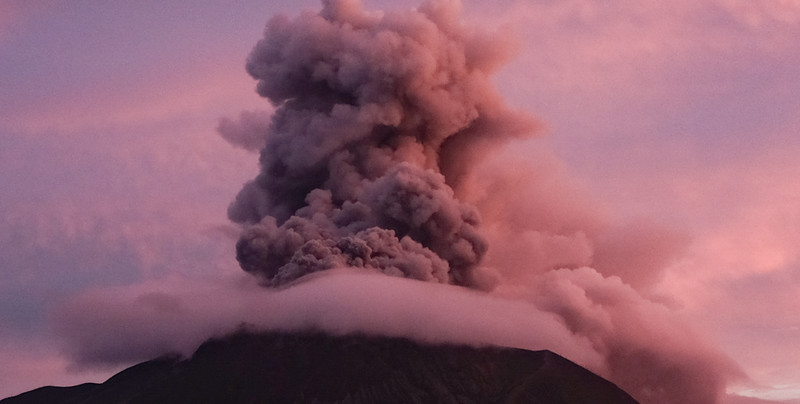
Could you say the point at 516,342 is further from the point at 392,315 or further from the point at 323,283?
the point at 323,283

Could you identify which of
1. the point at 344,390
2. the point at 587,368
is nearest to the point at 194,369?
the point at 344,390

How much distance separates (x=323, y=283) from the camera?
437 feet

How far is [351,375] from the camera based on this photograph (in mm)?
142625

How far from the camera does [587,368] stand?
150 metres

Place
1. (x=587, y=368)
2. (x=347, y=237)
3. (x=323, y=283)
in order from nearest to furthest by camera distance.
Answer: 1. (x=347, y=237)
2. (x=323, y=283)
3. (x=587, y=368)

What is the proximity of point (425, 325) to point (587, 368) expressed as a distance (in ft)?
80.1

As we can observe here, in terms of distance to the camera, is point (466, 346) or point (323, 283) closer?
point (323, 283)

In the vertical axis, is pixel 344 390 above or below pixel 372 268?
below

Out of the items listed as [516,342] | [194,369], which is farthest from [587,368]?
[194,369]

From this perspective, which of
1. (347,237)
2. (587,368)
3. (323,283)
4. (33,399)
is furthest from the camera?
(33,399)

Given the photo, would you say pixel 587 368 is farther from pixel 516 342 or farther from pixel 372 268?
pixel 372 268

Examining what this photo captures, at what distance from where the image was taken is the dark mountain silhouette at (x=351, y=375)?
459 ft

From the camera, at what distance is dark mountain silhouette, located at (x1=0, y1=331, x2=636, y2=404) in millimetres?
140000

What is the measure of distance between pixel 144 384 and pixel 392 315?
3749 centimetres
